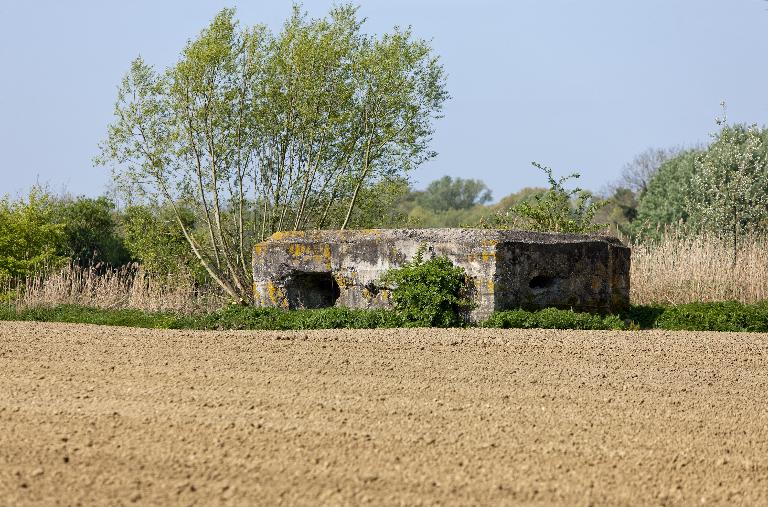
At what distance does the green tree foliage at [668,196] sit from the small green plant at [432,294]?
18933mm

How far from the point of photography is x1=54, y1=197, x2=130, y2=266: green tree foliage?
23531 millimetres

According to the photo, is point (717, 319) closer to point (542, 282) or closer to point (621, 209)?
point (542, 282)

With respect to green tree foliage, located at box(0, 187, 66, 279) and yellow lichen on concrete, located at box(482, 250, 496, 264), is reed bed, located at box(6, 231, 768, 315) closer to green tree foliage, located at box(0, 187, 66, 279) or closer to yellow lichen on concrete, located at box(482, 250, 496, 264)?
green tree foliage, located at box(0, 187, 66, 279)

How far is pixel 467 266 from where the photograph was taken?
499 inches

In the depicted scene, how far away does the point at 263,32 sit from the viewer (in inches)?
661

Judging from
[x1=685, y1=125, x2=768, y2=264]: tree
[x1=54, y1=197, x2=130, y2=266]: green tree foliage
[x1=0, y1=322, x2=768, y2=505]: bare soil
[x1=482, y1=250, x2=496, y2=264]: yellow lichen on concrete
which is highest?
Result: [x1=685, y1=125, x2=768, y2=264]: tree

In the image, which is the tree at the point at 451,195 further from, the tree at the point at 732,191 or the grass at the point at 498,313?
the grass at the point at 498,313

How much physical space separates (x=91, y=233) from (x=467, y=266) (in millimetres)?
13708

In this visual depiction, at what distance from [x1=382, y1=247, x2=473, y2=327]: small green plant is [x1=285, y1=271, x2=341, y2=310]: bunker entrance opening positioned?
1.66 metres

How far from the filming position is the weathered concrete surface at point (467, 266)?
41.3 ft

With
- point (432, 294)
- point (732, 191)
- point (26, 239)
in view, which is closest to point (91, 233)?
point (26, 239)

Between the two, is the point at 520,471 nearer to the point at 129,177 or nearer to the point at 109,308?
the point at 109,308

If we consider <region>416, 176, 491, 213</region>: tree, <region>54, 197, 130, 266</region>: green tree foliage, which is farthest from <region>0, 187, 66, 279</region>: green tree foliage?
<region>416, 176, 491, 213</region>: tree

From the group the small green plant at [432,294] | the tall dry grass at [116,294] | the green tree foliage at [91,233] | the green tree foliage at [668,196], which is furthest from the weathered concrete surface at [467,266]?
the green tree foliage at [668,196]
